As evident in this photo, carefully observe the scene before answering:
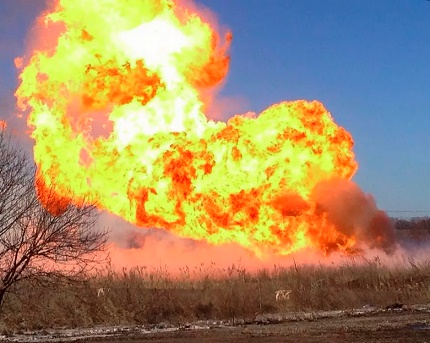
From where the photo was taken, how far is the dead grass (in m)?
21.7

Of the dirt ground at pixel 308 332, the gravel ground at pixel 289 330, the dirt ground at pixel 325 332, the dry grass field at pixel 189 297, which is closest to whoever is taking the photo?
the dirt ground at pixel 325 332

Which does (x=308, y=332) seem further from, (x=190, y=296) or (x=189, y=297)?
(x=190, y=296)

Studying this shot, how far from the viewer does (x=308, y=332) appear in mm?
16953

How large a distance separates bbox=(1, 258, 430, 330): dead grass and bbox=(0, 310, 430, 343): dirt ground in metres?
2.29

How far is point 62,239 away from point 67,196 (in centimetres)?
228

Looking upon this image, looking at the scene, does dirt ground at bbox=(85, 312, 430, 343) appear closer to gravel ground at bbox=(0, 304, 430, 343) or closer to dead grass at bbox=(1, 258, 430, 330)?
gravel ground at bbox=(0, 304, 430, 343)

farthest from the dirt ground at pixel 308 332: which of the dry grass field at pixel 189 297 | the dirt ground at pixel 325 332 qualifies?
the dry grass field at pixel 189 297

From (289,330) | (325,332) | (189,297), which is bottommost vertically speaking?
(325,332)

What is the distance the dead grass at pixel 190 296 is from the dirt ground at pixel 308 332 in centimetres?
229

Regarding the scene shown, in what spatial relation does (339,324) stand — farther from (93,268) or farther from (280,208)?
(280,208)

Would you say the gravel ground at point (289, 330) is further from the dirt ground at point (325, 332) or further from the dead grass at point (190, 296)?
the dead grass at point (190, 296)

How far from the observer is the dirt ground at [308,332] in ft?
51.2

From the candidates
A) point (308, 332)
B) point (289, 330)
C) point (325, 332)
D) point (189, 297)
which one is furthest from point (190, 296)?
point (325, 332)

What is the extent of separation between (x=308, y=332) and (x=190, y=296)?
23.4 feet
